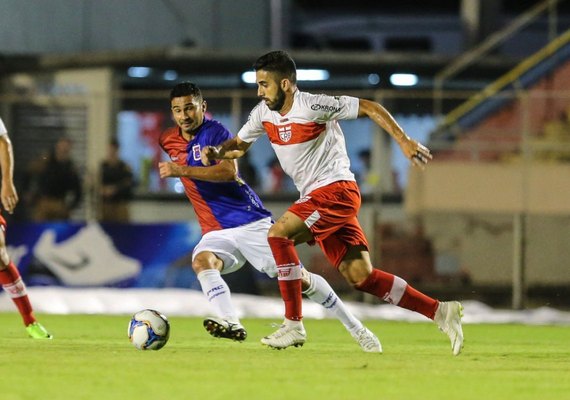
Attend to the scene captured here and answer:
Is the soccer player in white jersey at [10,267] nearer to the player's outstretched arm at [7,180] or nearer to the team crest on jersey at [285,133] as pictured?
the player's outstretched arm at [7,180]

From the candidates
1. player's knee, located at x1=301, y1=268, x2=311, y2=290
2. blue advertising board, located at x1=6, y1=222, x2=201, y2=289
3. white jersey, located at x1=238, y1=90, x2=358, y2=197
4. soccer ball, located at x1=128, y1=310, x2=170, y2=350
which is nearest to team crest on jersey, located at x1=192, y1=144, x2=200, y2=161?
white jersey, located at x1=238, y1=90, x2=358, y2=197

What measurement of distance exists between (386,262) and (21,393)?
12.3 metres

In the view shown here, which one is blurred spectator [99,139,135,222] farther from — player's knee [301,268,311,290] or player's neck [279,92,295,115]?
player's neck [279,92,295,115]

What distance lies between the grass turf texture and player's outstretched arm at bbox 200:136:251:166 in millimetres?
1495

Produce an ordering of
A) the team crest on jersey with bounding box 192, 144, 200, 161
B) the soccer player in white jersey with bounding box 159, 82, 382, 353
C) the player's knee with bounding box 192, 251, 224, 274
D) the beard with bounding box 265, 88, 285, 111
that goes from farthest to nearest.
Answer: the team crest on jersey with bounding box 192, 144, 200, 161 → the player's knee with bounding box 192, 251, 224, 274 → the soccer player in white jersey with bounding box 159, 82, 382, 353 → the beard with bounding box 265, 88, 285, 111

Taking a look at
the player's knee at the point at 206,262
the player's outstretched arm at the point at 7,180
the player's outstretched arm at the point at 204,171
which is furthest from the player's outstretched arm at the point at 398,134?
the player's outstretched arm at the point at 7,180

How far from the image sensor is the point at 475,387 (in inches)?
299

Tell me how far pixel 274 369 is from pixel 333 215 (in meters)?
1.74

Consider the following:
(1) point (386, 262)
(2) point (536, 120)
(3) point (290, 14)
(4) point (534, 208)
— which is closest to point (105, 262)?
(1) point (386, 262)

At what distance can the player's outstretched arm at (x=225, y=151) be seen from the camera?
400 inches

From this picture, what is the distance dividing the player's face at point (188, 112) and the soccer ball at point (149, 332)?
171 centimetres

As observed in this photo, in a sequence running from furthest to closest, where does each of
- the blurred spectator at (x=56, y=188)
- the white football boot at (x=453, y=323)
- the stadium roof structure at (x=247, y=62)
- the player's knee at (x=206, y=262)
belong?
the stadium roof structure at (x=247, y=62) → the blurred spectator at (x=56, y=188) → the player's knee at (x=206, y=262) → the white football boot at (x=453, y=323)

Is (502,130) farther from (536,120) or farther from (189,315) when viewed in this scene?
(189,315)

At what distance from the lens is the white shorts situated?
10820 mm
